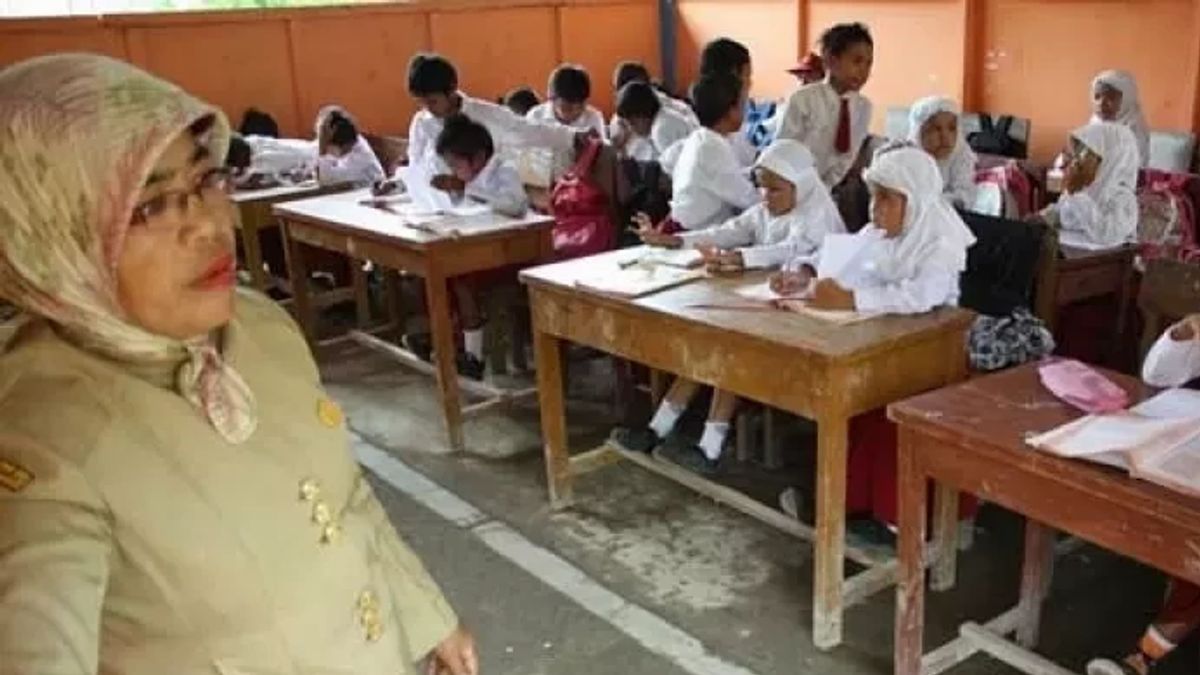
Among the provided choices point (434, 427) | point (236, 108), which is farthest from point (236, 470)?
point (236, 108)

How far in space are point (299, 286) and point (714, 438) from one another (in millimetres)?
2382

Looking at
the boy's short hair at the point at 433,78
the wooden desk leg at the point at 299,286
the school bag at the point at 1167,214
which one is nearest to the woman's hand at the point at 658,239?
the boy's short hair at the point at 433,78

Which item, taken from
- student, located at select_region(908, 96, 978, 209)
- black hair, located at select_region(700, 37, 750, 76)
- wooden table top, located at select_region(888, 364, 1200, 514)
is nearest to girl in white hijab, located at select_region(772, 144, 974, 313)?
wooden table top, located at select_region(888, 364, 1200, 514)

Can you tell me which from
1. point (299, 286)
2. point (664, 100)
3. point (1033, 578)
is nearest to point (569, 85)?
point (664, 100)

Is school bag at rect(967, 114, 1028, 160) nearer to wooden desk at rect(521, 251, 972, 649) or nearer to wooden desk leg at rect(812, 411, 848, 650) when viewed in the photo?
wooden desk at rect(521, 251, 972, 649)

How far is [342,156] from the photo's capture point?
5.88 metres

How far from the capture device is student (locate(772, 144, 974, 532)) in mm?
2775

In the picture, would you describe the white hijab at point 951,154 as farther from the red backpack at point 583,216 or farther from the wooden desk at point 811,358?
the wooden desk at point 811,358

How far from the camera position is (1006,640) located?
256 cm

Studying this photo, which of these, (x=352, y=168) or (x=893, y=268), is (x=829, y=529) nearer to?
(x=893, y=268)

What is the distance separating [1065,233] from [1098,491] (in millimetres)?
2474

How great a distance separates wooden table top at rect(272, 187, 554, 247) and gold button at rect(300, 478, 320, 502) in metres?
2.75

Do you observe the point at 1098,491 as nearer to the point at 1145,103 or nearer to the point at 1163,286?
the point at 1163,286

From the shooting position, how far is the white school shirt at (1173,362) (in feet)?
7.39
